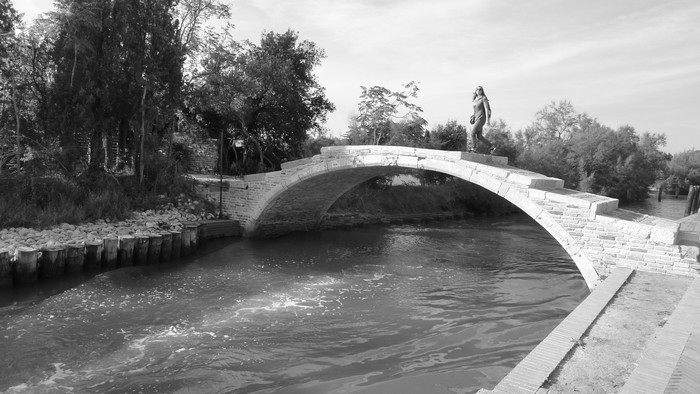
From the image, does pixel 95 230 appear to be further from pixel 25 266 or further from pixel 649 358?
pixel 649 358

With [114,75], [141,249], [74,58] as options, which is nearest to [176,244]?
[141,249]

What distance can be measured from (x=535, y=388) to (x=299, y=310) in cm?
525

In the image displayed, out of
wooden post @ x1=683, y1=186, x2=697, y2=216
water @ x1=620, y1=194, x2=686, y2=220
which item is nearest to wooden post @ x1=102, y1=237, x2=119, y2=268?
wooden post @ x1=683, y1=186, x2=697, y2=216

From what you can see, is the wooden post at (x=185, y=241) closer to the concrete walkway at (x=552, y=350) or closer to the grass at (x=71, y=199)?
the grass at (x=71, y=199)

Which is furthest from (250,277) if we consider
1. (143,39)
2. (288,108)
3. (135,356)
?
(288,108)

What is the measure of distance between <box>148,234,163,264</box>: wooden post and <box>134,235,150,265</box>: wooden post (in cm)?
13

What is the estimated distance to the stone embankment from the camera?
8641 mm

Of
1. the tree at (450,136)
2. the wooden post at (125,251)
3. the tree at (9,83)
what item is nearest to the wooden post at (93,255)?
the wooden post at (125,251)

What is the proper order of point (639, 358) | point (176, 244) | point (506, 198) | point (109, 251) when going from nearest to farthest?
point (639, 358), point (506, 198), point (109, 251), point (176, 244)

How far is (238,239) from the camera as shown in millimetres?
14695

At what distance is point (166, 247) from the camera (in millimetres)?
11523

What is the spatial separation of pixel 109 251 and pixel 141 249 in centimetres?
76

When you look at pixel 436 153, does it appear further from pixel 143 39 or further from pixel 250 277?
pixel 143 39

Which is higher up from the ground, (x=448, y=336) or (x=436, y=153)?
(x=436, y=153)
